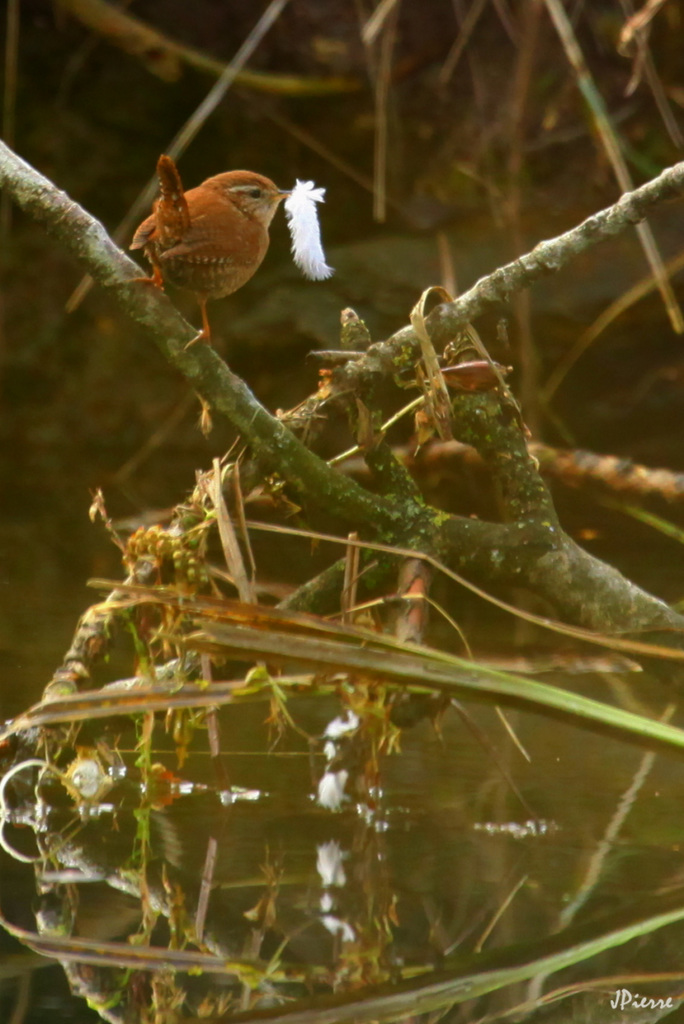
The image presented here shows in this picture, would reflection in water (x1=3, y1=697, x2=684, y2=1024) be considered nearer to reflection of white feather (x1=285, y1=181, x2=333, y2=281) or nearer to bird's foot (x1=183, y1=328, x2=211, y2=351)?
bird's foot (x1=183, y1=328, x2=211, y2=351)

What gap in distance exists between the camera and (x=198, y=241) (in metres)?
1.45

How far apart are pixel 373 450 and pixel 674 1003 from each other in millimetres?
760

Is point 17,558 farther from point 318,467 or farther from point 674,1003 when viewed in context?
point 674,1003

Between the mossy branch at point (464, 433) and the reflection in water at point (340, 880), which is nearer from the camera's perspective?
the reflection in water at point (340, 880)

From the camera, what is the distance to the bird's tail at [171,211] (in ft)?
4.58

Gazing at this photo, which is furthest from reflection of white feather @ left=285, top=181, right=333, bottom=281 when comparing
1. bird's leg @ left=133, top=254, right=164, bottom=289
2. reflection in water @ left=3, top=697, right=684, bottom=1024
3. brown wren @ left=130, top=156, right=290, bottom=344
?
reflection in water @ left=3, top=697, right=684, bottom=1024

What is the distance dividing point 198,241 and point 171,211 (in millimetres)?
50

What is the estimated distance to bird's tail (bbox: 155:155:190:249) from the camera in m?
1.40

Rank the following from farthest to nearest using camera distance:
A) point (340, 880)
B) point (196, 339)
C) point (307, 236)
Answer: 1. point (307, 236)
2. point (196, 339)
3. point (340, 880)

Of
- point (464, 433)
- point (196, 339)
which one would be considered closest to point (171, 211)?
point (196, 339)

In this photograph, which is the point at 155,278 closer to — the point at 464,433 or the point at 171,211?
the point at 171,211

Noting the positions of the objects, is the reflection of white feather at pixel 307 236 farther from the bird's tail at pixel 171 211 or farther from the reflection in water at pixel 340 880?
the reflection in water at pixel 340 880


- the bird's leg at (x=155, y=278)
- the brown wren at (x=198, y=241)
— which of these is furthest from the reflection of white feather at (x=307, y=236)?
the bird's leg at (x=155, y=278)

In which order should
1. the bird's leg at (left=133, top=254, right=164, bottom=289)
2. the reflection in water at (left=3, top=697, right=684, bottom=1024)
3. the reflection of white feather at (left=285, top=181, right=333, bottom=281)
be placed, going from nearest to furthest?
the reflection in water at (left=3, top=697, right=684, bottom=1024) < the bird's leg at (left=133, top=254, right=164, bottom=289) < the reflection of white feather at (left=285, top=181, right=333, bottom=281)
